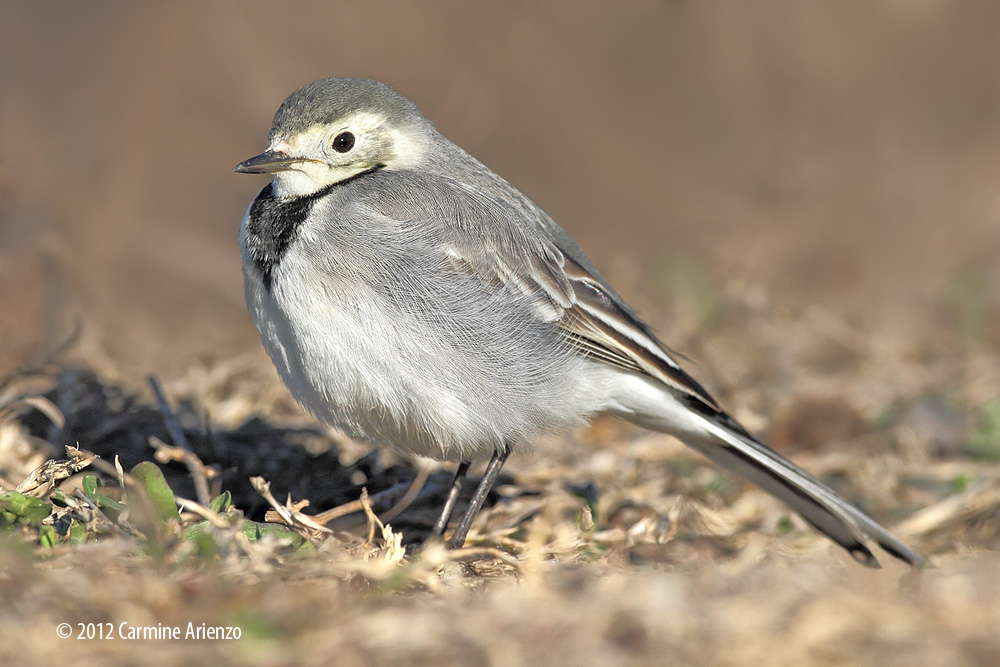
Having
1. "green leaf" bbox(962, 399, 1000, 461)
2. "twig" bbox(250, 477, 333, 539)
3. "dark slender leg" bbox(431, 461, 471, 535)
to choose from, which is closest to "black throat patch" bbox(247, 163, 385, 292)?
"twig" bbox(250, 477, 333, 539)

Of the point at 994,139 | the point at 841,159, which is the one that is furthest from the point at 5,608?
the point at 994,139

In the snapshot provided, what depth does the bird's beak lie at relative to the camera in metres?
4.99

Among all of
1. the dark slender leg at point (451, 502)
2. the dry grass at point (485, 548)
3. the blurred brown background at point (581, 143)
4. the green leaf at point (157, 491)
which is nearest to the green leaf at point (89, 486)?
the dry grass at point (485, 548)

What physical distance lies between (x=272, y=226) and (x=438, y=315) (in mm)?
902

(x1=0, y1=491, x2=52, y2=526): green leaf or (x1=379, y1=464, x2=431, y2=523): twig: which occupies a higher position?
(x1=379, y1=464, x2=431, y2=523): twig

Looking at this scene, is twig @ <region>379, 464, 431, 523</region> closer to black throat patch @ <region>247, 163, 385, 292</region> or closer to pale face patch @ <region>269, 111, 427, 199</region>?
black throat patch @ <region>247, 163, 385, 292</region>

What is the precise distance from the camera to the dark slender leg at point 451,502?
5225 millimetres

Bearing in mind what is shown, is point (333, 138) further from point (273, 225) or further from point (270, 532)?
point (270, 532)

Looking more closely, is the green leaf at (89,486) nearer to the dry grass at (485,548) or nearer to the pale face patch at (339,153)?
the dry grass at (485,548)

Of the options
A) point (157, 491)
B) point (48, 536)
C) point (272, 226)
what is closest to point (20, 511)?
point (48, 536)

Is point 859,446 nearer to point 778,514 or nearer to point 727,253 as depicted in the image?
point 778,514

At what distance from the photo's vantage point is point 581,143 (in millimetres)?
11602

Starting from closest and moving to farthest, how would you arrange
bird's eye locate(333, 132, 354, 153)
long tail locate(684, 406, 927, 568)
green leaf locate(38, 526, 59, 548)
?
green leaf locate(38, 526, 59, 548), long tail locate(684, 406, 927, 568), bird's eye locate(333, 132, 354, 153)

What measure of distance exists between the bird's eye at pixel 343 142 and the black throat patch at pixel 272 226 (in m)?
0.22
